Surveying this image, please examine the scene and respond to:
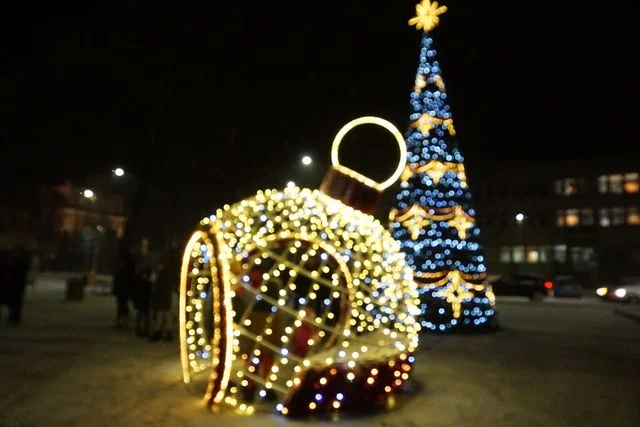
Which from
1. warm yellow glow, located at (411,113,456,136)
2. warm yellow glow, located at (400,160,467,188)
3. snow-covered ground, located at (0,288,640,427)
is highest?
warm yellow glow, located at (411,113,456,136)

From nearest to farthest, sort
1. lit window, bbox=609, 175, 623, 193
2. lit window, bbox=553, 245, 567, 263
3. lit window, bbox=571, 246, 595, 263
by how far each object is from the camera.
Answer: lit window, bbox=609, 175, 623, 193, lit window, bbox=571, 246, 595, 263, lit window, bbox=553, 245, 567, 263

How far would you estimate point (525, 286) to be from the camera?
32.1 meters

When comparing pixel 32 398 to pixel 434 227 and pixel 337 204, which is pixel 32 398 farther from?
pixel 434 227

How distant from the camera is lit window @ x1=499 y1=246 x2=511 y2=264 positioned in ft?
176

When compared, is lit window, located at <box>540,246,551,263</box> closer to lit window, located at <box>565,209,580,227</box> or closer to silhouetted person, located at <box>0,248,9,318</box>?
lit window, located at <box>565,209,580,227</box>

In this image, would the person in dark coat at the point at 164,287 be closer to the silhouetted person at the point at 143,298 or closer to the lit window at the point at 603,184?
the silhouetted person at the point at 143,298

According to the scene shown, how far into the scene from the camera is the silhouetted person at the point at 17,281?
14039 mm

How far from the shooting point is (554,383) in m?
8.89

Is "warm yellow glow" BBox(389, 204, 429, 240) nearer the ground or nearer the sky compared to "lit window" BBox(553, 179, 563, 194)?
nearer the ground

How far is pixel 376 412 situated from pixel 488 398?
168 cm

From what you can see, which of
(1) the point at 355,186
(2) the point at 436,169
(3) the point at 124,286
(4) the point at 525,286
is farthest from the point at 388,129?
(4) the point at 525,286

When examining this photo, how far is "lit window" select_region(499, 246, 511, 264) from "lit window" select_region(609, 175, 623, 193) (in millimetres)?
9353

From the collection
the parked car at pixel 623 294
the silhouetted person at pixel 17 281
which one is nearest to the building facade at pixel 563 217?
the parked car at pixel 623 294

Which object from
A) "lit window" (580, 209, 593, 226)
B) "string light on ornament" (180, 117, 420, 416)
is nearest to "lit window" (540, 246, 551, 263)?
→ "lit window" (580, 209, 593, 226)
